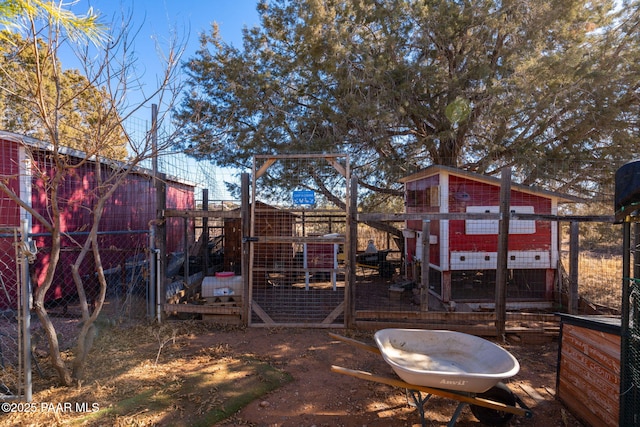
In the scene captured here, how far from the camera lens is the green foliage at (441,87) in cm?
811

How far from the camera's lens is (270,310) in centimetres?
689

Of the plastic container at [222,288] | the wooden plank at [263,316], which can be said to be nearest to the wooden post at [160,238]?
the plastic container at [222,288]

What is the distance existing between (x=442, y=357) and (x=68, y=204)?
7.04 meters

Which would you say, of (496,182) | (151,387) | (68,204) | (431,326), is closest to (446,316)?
(431,326)

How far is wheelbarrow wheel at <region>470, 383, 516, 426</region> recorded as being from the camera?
123 inches

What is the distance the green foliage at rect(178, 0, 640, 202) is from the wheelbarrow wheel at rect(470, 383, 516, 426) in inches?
256

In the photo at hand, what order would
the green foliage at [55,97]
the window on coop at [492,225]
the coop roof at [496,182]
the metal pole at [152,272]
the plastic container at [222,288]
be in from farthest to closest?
the window on coop at [492,225] → the coop roof at [496,182] → the plastic container at [222,288] → the metal pole at [152,272] → the green foliage at [55,97]

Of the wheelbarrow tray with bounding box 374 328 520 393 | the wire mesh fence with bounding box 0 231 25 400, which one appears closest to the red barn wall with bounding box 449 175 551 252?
the wheelbarrow tray with bounding box 374 328 520 393

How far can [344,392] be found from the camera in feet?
12.5

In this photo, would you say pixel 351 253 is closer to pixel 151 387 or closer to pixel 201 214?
pixel 201 214

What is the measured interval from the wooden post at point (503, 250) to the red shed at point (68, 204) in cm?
521

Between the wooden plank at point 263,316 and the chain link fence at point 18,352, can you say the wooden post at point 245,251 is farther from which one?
the chain link fence at point 18,352

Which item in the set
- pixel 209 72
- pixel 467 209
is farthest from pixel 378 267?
pixel 209 72

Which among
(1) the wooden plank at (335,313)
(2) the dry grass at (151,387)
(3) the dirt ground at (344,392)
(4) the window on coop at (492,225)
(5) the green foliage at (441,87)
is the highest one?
(5) the green foliage at (441,87)
